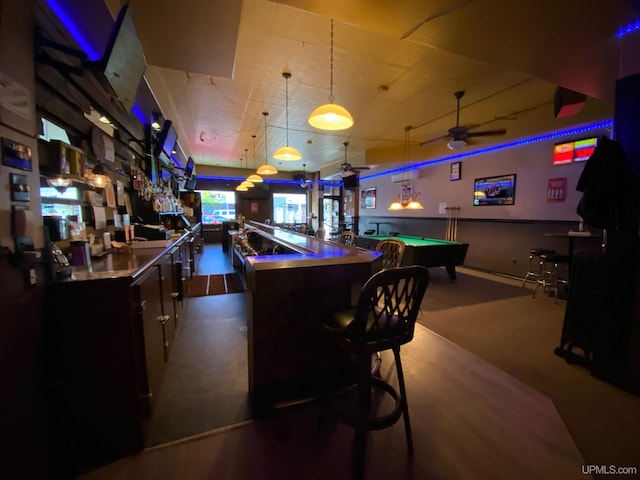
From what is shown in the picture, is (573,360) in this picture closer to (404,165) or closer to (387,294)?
(387,294)

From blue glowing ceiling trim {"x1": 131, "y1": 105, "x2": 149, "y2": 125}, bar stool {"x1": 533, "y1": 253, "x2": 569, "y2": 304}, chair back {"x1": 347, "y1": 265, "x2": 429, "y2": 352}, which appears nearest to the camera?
chair back {"x1": 347, "y1": 265, "x2": 429, "y2": 352}

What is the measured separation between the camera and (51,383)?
1.21 metres

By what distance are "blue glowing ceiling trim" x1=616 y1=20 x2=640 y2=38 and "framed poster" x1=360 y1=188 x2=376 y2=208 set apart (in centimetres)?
829

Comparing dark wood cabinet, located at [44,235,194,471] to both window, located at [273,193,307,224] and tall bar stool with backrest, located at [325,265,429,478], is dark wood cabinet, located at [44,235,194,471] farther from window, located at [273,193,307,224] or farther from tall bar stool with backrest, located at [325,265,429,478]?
window, located at [273,193,307,224]

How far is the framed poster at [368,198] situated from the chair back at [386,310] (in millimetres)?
9340

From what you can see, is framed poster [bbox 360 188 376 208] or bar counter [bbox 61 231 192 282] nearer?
bar counter [bbox 61 231 192 282]

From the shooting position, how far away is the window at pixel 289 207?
12836 millimetres

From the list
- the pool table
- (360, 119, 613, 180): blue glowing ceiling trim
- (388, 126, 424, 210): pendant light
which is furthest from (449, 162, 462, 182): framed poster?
the pool table

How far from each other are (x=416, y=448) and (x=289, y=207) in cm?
1234

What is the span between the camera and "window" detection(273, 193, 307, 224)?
12.8 m

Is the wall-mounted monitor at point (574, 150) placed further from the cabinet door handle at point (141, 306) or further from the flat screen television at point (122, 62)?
the cabinet door handle at point (141, 306)

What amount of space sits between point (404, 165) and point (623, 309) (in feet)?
23.6

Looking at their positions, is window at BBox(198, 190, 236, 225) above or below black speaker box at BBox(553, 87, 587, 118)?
below

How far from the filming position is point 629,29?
205cm
